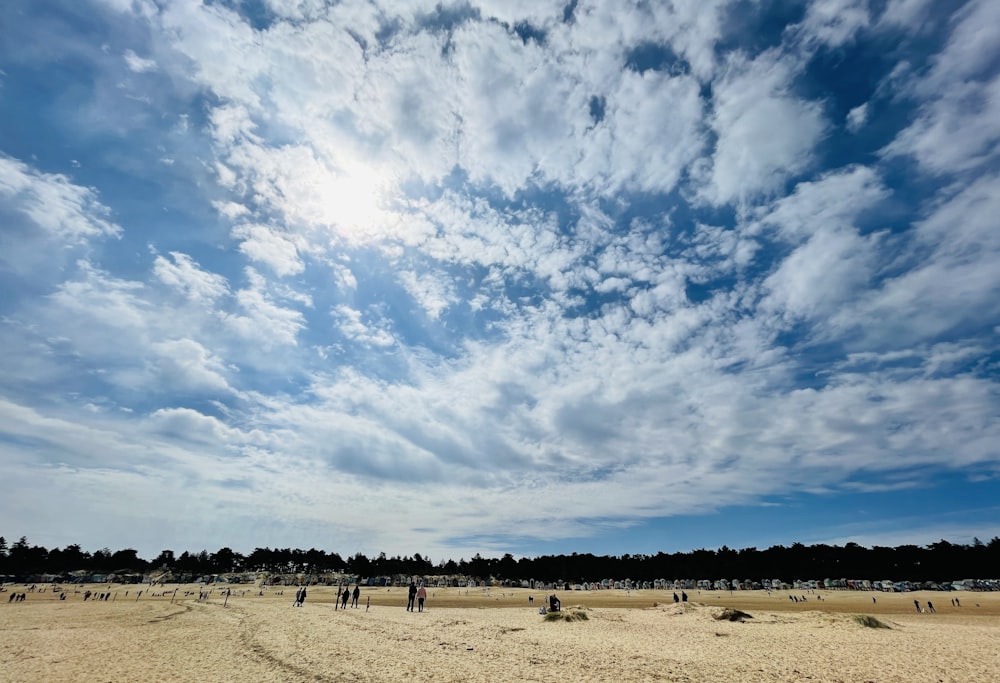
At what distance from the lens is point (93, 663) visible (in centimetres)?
1998

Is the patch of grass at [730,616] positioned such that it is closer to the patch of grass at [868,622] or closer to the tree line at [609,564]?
the patch of grass at [868,622]

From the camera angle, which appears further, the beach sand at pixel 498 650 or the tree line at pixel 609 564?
the tree line at pixel 609 564

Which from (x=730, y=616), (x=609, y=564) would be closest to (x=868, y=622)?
(x=730, y=616)

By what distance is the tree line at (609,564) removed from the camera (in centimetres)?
11744

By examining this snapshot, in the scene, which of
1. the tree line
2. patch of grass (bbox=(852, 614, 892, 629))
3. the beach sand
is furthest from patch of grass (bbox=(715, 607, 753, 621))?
the tree line

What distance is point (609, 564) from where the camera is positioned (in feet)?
481

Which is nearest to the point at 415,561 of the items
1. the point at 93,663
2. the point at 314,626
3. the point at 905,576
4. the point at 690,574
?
the point at 690,574

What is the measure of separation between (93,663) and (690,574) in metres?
148

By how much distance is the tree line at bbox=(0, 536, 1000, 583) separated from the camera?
385ft

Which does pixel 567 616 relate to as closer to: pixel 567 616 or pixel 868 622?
pixel 567 616

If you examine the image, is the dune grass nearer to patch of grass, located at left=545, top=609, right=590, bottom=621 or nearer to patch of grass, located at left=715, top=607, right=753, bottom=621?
patch of grass, located at left=545, top=609, right=590, bottom=621

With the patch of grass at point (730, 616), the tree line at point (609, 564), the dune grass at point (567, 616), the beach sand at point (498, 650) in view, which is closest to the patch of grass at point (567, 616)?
the dune grass at point (567, 616)

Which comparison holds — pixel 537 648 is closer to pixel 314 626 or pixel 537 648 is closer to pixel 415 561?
pixel 314 626

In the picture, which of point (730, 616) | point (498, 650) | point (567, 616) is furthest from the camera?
point (567, 616)
